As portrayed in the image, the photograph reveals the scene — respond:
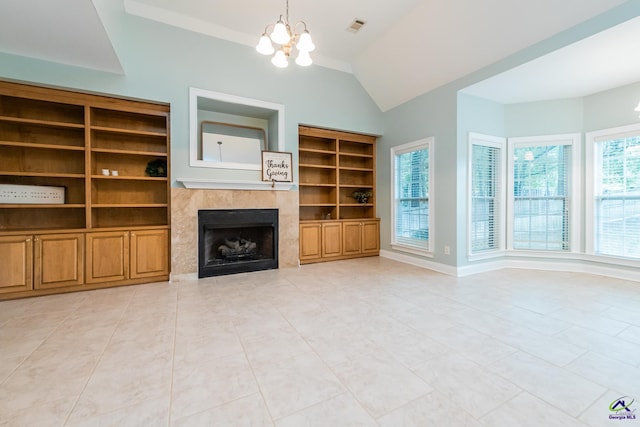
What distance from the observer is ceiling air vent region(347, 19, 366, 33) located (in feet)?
12.7

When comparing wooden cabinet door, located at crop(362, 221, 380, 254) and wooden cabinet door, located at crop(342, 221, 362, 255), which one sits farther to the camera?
wooden cabinet door, located at crop(362, 221, 380, 254)

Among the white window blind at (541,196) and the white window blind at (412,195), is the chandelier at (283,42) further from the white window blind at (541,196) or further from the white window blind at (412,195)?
the white window blind at (541,196)

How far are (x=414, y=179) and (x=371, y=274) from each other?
201cm

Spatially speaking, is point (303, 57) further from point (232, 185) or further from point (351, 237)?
point (351, 237)

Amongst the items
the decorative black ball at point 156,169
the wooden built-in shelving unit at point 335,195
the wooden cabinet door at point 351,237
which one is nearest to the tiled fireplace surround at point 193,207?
the decorative black ball at point 156,169

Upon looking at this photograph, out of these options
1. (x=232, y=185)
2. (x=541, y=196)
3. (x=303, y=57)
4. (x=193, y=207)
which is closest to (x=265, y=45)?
(x=303, y=57)

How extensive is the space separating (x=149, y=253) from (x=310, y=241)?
252cm

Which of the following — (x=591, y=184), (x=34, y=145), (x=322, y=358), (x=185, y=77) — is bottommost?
(x=322, y=358)

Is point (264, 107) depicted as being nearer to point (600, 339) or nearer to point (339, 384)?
point (339, 384)

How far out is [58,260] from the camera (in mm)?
3266

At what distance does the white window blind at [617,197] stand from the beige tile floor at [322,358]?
0.88 meters

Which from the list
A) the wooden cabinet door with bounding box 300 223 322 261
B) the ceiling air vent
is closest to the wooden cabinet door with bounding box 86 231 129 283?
the wooden cabinet door with bounding box 300 223 322 261

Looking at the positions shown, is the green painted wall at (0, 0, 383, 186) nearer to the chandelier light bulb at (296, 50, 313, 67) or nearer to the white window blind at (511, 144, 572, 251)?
the chandelier light bulb at (296, 50, 313, 67)

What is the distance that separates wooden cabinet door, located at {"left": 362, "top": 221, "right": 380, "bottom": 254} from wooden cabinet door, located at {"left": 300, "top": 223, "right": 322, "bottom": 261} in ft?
3.37
